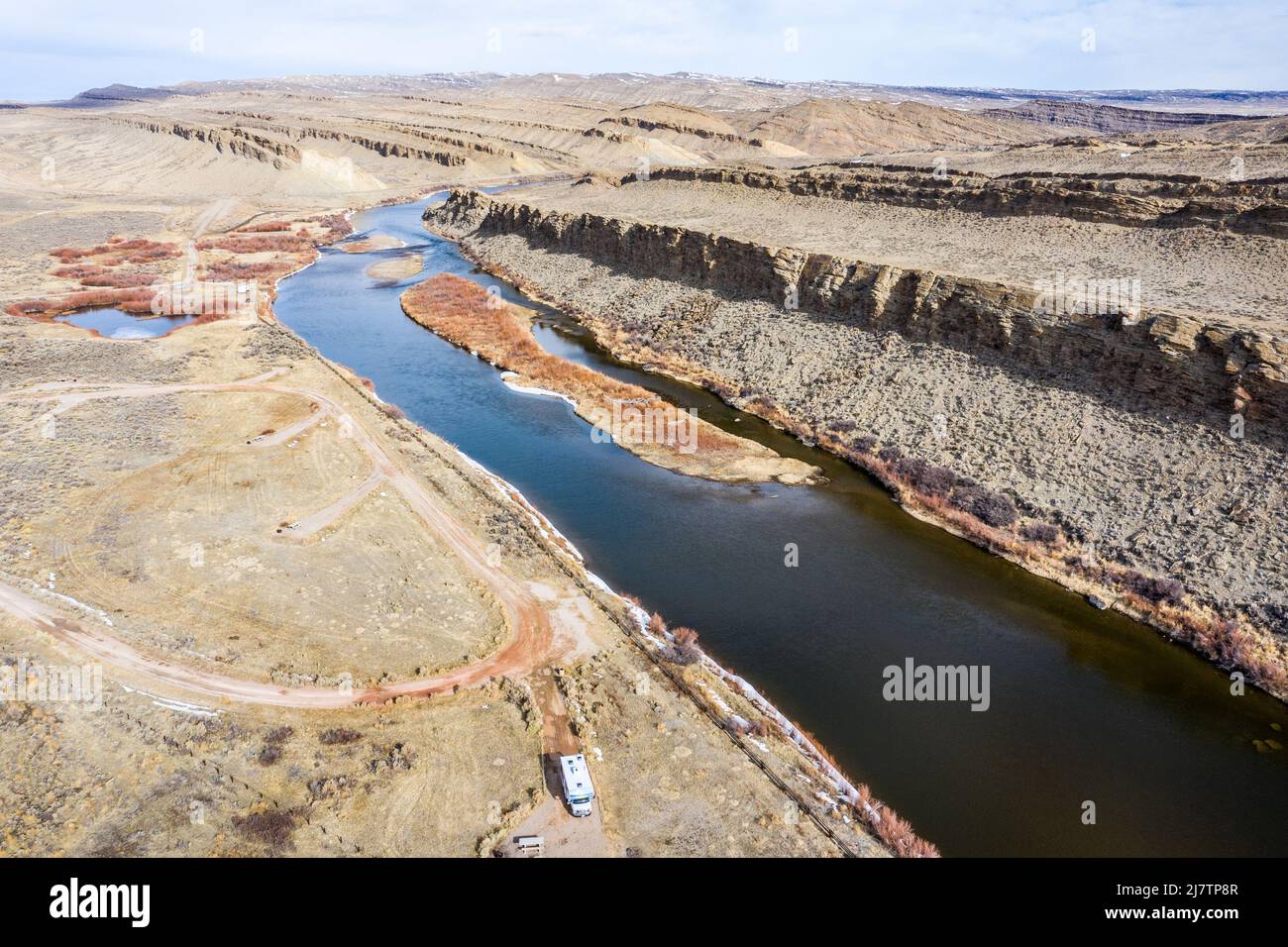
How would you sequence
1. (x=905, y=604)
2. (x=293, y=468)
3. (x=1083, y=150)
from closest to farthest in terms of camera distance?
(x=905, y=604) < (x=293, y=468) < (x=1083, y=150)

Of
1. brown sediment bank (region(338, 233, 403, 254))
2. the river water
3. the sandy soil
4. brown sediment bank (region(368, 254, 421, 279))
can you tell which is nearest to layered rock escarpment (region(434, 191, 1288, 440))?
the sandy soil

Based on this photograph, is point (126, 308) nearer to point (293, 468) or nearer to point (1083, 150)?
point (293, 468)

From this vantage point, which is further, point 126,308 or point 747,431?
point 126,308

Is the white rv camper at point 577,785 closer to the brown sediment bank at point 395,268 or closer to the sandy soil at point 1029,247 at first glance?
the sandy soil at point 1029,247

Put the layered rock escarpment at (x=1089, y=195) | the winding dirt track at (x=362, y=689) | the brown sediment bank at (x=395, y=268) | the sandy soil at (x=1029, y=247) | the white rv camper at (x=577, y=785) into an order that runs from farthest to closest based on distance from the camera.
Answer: the brown sediment bank at (x=395, y=268) < the layered rock escarpment at (x=1089, y=195) < the sandy soil at (x=1029, y=247) < the winding dirt track at (x=362, y=689) < the white rv camper at (x=577, y=785)

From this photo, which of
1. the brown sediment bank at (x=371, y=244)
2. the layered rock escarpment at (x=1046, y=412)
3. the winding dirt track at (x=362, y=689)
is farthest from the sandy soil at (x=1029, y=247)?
the brown sediment bank at (x=371, y=244)

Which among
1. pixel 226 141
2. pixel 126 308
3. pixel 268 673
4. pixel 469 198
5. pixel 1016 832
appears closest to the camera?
pixel 1016 832

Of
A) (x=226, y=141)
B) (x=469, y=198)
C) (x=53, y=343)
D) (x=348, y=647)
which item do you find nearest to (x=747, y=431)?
(x=348, y=647)
